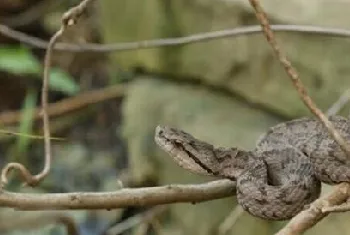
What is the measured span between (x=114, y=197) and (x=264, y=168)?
0.37 meters

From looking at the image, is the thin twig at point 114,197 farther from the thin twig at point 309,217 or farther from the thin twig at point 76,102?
the thin twig at point 76,102

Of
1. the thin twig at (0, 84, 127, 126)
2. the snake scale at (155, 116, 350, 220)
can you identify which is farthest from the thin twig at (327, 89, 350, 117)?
the thin twig at (0, 84, 127, 126)

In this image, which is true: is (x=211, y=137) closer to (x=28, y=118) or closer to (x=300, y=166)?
(x=28, y=118)

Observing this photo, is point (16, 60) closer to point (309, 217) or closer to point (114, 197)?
point (114, 197)

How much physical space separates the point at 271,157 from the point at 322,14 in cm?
Result: 135

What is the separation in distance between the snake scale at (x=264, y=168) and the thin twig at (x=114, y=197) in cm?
5

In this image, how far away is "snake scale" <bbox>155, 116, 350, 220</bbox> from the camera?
A: 1630 millimetres

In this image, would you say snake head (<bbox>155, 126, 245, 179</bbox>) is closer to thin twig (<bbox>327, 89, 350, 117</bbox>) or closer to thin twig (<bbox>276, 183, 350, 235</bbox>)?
thin twig (<bbox>276, 183, 350, 235</bbox>)

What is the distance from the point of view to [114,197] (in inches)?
59.2

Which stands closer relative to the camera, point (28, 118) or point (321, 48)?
point (321, 48)

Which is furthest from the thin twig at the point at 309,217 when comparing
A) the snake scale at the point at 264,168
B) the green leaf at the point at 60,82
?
the green leaf at the point at 60,82

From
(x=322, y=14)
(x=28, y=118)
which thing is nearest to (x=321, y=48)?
(x=322, y=14)

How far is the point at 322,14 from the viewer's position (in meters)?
2.96

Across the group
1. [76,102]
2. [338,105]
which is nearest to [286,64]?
[338,105]
